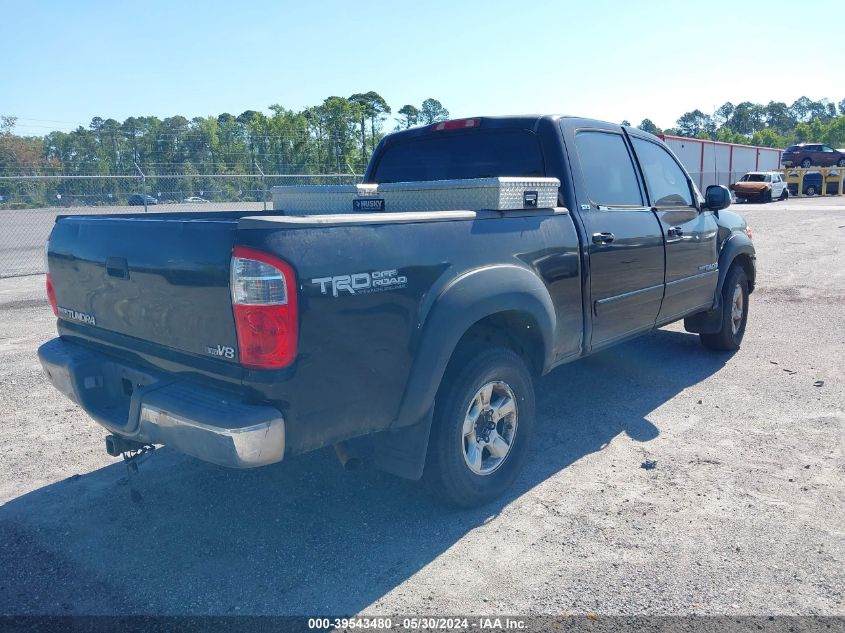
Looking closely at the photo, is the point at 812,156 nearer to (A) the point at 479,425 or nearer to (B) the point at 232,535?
(A) the point at 479,425

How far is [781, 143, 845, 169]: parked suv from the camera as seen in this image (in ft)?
142

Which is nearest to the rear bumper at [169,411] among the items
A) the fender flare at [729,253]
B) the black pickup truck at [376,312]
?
the black pickup truck at [376,312]

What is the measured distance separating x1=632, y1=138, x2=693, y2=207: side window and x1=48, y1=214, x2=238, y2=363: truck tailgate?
3.37 m

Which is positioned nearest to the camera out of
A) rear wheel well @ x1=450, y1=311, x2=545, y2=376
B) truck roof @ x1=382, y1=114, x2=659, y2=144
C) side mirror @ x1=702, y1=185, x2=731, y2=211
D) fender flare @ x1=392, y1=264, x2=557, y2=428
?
fender flare @ x1=392, y1=264, x2=557, y2=428

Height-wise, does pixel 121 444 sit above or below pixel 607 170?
below

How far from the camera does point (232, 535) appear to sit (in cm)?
346

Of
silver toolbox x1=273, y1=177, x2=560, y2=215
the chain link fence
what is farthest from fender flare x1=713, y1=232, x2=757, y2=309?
the chain link fence

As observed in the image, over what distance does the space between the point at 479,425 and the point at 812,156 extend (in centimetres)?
4889

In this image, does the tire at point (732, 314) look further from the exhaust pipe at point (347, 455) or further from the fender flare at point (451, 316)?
the exhaust pipe at point (347, 455)

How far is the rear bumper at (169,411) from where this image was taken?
2.60m

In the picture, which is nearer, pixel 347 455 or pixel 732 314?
pixel 347 455

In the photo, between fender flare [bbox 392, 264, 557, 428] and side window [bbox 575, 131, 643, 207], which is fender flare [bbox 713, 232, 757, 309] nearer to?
side window [bbox 575, 131, 643, 207]

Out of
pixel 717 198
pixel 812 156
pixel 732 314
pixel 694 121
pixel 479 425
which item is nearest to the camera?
pixel 479 425

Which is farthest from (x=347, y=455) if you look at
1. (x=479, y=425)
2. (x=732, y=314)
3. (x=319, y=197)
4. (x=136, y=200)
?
(x=136, y=200)
